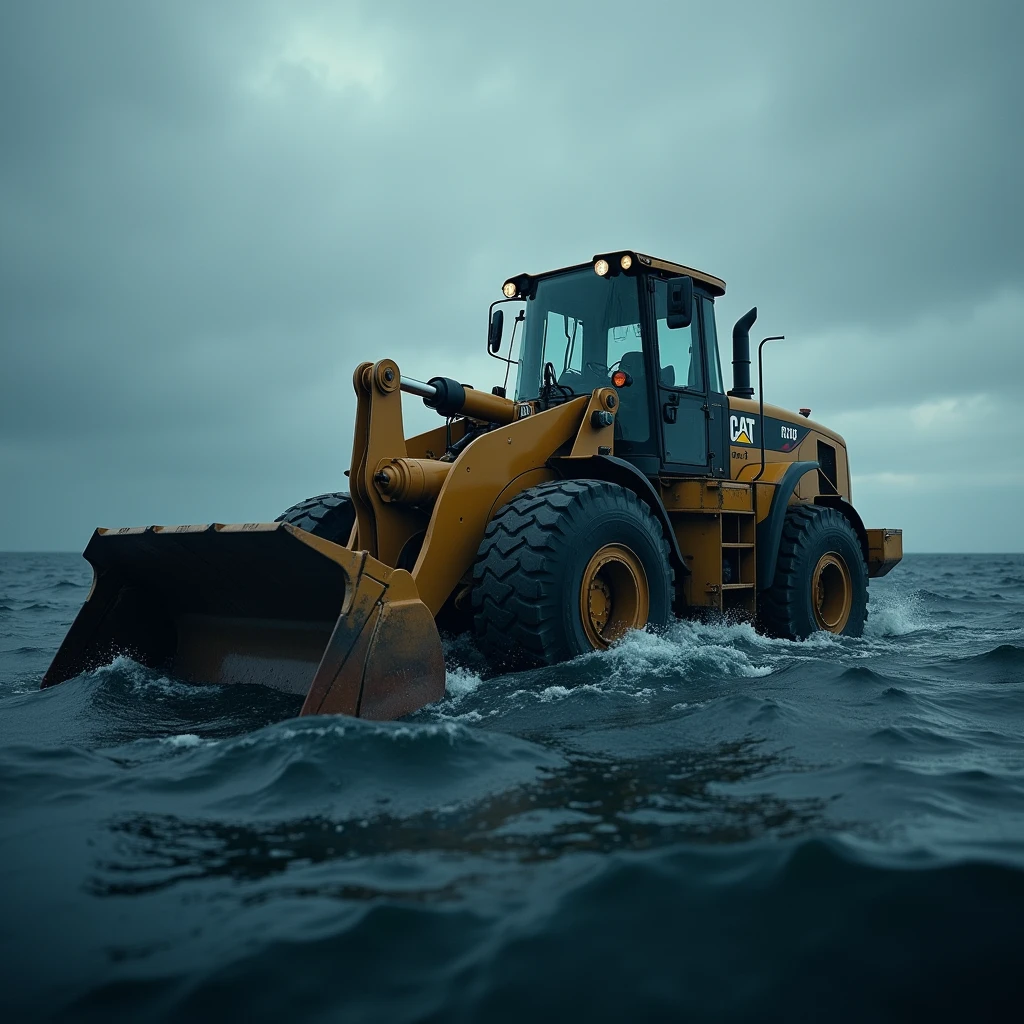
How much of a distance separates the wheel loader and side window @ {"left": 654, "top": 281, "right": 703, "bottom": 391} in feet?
0.06

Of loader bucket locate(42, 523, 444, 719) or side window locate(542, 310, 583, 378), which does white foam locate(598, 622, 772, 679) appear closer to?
loader bucket locate(42, 523, 444, 719)

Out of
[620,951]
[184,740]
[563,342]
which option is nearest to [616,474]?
[563,342]

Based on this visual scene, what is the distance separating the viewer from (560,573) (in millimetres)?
5062

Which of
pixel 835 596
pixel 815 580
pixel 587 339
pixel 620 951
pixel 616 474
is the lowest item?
pixel 620 951

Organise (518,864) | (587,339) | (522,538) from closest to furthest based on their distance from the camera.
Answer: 1. (518,864)
2. (522,538)
3. (587,339)

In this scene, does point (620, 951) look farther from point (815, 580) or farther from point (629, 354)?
point (815, 580)

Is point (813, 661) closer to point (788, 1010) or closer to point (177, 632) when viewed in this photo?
point (177, 632)

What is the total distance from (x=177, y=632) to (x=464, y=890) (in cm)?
430

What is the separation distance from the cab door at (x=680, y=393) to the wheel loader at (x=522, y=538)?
0.02m

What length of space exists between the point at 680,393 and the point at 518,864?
5203 mm

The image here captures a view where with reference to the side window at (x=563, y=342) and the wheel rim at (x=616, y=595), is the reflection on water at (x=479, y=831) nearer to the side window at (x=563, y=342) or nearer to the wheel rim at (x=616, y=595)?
the wheel rim at (x=616, y=595)

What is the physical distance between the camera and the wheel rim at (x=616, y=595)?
555 centimetres

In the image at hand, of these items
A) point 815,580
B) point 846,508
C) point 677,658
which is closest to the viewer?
point 677,658

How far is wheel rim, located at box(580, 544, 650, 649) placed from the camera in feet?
18.2
